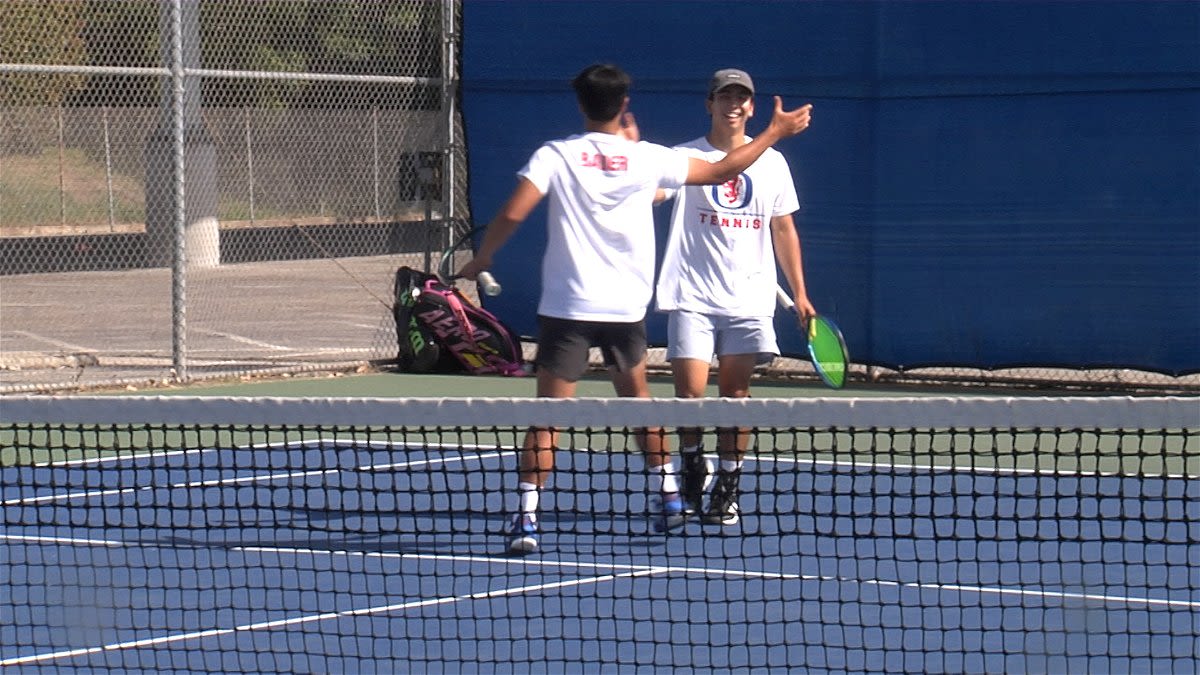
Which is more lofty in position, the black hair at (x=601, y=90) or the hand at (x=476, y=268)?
the black hair at (x=601, y=90)

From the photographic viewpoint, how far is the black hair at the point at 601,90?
5.90m

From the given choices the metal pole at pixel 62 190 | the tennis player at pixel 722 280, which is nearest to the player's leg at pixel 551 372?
the tennis player at pixel 722 280

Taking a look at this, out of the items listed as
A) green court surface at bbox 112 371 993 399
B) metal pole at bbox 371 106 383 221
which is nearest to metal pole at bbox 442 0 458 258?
metal pole at bbox 371 106 383 221

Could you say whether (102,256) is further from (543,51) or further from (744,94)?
(744,94)

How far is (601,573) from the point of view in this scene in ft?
18.9

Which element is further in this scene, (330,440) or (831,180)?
(831,180)

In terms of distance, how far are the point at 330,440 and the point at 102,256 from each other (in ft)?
46.2

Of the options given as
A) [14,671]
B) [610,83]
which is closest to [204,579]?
[14,671]

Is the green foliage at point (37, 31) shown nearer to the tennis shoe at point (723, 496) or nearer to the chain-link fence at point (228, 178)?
the chain-link fence at point (228, 178)

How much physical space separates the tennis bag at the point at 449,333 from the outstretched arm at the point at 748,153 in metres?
5.14

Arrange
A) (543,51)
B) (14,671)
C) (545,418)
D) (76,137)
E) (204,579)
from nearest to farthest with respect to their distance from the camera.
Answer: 1. (545,418)
2. (14,671)
3. (204,579)
4. (543,51)
5. (76,137)

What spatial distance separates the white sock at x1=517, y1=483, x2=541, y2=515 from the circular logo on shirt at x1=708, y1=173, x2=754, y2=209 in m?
1.16

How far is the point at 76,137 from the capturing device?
20.6 m

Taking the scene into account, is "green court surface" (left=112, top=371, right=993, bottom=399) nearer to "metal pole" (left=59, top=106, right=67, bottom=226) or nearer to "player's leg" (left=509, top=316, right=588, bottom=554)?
"player's leg" (left=509, top=316, right=588, bottom=554)
